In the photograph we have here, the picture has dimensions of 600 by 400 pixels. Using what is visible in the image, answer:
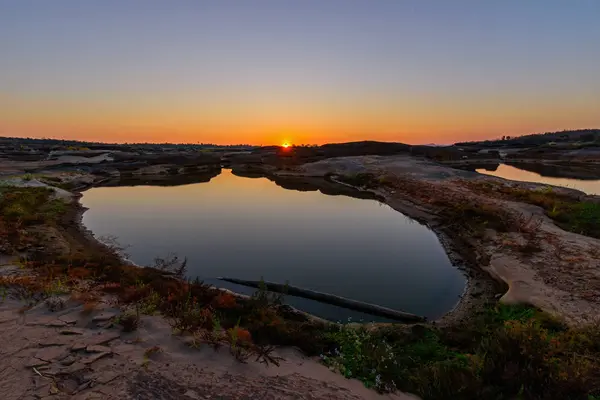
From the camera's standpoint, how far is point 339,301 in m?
12.0

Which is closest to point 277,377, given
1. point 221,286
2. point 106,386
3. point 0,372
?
point 106,386

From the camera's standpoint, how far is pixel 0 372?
5926mm

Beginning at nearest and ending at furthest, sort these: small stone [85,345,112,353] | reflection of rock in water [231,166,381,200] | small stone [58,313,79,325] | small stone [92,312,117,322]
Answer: small stone [85,345,112,353] → small stone [58,313,79,325] → small stone [92,312,117,322] → reflection of rock in water [231,166,381,200]

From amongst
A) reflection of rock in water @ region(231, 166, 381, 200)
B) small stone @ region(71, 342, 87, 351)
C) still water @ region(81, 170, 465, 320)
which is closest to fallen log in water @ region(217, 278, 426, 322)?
still water @ region(81, 170, 465, 320)

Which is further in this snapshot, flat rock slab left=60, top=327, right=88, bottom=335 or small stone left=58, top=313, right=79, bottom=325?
small stone left=58, top=313, right=79, bottom=325

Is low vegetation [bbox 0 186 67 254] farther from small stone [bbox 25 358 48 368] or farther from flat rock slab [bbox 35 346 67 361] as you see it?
small stone [bbox 25 358 48 368]

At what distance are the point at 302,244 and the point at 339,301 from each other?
25.4 ft

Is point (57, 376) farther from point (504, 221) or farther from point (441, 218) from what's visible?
point (441, 218)

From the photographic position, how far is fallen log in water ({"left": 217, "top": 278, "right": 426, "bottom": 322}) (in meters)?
11.0

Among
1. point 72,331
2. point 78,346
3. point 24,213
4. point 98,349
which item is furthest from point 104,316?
point 24,213

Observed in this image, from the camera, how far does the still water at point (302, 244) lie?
44.9 ft

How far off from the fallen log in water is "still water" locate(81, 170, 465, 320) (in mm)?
250

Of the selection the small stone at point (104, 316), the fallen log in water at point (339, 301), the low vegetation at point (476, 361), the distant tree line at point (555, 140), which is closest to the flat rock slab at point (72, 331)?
the small stone at point (104, 316)

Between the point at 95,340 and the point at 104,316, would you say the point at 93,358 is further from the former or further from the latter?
the point at 104,316
